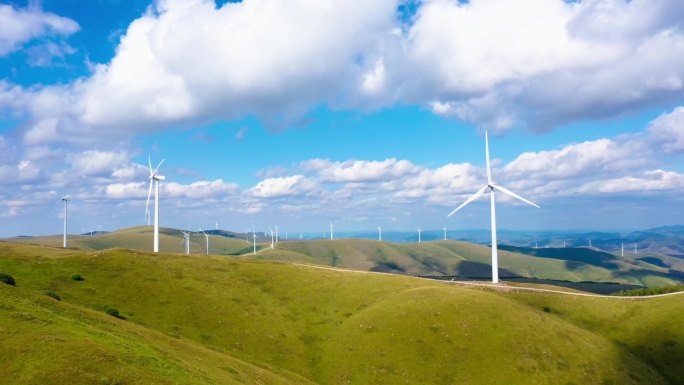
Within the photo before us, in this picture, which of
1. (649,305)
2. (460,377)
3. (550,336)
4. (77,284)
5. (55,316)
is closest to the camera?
(55,316)

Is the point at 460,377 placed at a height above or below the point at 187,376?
below

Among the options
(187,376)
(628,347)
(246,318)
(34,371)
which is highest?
(34,371)

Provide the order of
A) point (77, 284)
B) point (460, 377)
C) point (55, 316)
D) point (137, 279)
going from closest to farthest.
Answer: point (55, 316), point (460, 377), point (77, 284), point (137, 279)

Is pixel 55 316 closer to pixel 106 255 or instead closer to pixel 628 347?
pixel 106 255

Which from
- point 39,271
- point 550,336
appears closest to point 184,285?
point 39,271

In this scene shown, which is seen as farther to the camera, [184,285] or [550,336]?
[184,285]

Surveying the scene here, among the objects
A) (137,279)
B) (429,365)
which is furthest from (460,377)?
(137,279)
